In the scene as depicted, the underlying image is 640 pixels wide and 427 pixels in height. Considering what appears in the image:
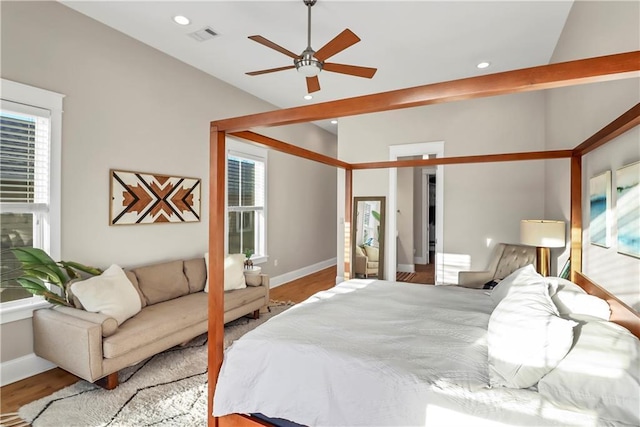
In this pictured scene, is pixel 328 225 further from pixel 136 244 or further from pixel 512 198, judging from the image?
pixel 136 244

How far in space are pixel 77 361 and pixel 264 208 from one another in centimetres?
327

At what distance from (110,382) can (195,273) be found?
1462mm

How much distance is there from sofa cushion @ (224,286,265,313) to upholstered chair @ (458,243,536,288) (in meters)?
2.34

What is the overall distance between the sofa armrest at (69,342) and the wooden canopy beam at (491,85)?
203 cm

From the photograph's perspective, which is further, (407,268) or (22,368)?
(407,268)

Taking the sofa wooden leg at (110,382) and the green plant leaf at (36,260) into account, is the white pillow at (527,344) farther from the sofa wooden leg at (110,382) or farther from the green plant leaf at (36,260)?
the green plant leaf at (36,260)

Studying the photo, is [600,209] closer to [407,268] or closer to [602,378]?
[602,378]

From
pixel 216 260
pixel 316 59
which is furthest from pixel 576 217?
pixel 216 260

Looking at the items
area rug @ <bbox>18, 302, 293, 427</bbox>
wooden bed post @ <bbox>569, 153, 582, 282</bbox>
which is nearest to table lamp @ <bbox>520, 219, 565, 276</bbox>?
wooden bed post @ <bbox>569, 153, 582, 282</bbox>

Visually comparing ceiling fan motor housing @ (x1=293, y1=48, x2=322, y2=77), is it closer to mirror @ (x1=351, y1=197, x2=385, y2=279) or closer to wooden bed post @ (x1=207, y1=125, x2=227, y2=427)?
wooden bed post @ (x1=207, y1=125, x2=227, y2=427)

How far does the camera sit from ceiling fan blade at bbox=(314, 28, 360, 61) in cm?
230

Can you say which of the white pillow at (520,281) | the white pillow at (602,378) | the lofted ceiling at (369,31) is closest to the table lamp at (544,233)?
the white pillow at (520,281)

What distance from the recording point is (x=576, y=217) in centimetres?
240

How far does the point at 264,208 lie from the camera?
529 cm
